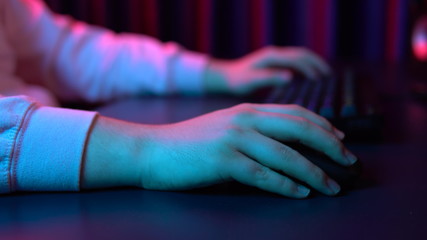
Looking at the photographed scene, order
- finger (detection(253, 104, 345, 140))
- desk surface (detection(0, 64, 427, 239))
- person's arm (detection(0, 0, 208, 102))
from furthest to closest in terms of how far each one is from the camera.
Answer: person's arm (detection(0, 0, 208, 102)) → finger (detection(253, 104, 345, 140)) → desk surface (detection(0, 64, 427, 239))

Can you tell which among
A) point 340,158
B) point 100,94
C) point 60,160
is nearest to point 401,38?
point 100,94

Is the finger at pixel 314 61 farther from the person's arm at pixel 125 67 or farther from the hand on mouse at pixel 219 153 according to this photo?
the hand on mouse at pixel 219 153

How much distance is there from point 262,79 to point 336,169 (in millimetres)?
536

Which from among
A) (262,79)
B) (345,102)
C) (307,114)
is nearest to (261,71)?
(262,79)

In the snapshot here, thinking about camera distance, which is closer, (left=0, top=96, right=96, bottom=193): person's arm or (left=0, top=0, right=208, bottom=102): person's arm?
(left=0, top=96, right=96, bottom=193): person's arm

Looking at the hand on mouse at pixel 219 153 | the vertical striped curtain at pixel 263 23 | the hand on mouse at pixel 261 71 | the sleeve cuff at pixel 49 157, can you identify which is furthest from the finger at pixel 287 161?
the vertical striped curtain at pixel 263 23

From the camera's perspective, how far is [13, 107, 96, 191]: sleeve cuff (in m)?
0.40

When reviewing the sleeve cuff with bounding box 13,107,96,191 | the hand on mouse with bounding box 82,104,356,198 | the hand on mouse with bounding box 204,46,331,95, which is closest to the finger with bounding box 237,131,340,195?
the hand on mouse with bounding box 82,104,356,198

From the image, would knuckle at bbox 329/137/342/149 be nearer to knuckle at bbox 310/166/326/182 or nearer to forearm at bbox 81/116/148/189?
knuckle at bbox 310/166/326/182

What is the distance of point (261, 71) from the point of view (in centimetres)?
97

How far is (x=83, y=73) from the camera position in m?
0.95

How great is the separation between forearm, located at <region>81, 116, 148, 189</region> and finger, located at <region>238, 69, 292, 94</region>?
523 millimetres

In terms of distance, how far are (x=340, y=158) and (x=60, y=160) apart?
228mm

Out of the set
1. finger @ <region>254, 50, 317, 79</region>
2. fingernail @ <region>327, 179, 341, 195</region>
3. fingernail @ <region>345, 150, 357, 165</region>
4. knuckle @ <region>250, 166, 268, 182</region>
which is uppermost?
fingernail @ <region>345, 150, 357, 165</region>
